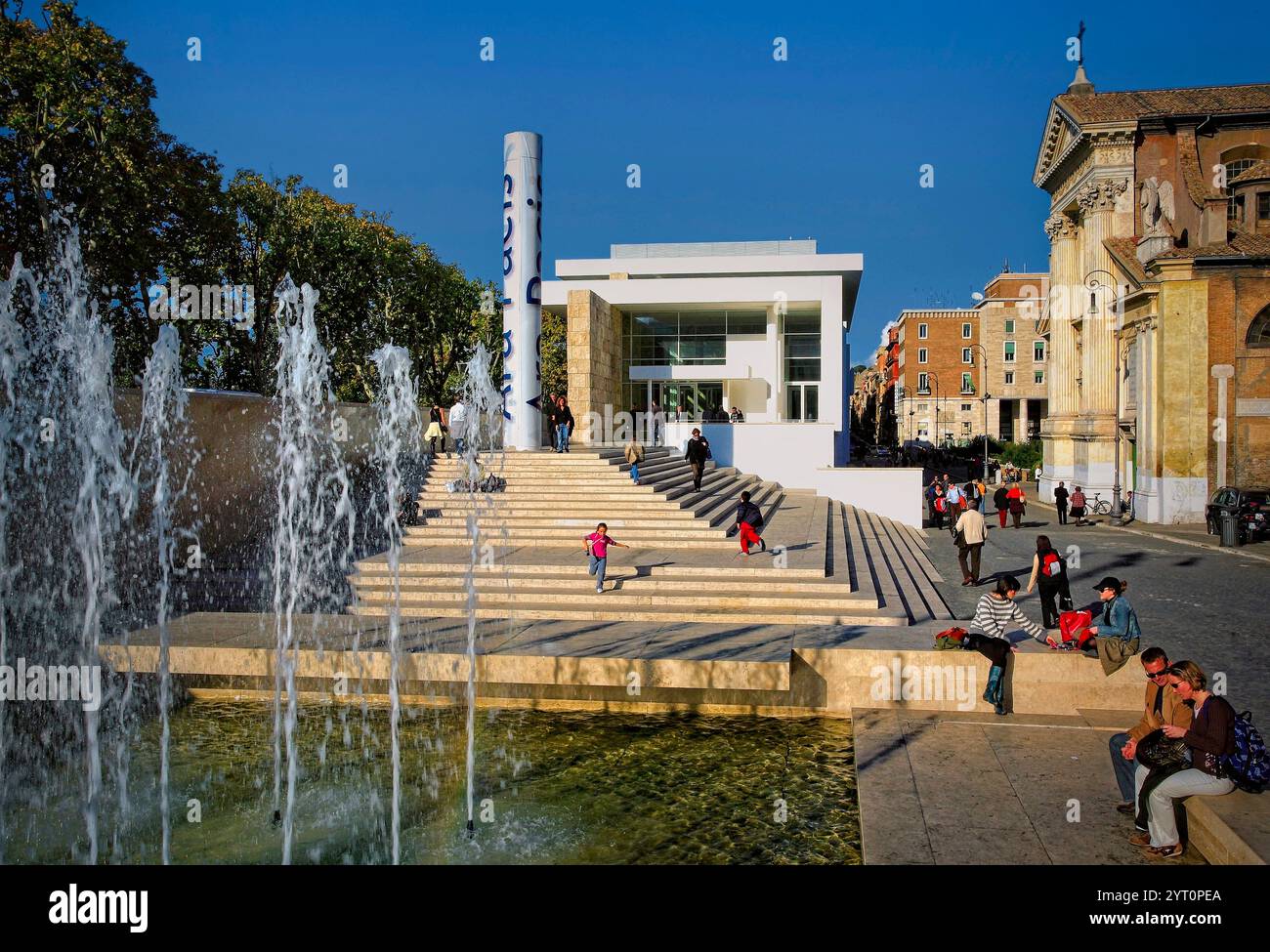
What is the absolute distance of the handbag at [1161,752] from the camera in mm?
7012

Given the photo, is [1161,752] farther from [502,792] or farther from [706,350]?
[706,350]

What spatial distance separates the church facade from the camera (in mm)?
32438

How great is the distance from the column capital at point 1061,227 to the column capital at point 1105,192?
15.0 feet

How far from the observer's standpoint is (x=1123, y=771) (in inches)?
319

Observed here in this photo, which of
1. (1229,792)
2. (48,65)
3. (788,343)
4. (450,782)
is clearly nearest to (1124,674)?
(1229,792)

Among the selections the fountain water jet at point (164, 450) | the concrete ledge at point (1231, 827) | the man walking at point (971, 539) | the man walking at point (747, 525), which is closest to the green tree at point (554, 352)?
the fountain water jet at point (164, 450)

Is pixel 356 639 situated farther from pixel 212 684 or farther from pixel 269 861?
pixel 269 861

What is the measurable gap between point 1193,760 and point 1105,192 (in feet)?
132

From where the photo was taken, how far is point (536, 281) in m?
26.2

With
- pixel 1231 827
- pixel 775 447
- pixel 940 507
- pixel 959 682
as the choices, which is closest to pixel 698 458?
pixel 775 447

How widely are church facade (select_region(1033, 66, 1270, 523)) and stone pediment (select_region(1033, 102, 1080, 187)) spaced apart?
100 millimetres

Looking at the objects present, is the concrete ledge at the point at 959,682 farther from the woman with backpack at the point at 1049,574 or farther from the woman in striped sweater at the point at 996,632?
the woman with backpack at the point at 1049,574

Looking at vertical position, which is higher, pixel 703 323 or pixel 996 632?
pixel 703 323

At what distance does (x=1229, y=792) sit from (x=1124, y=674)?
12.2 ft
